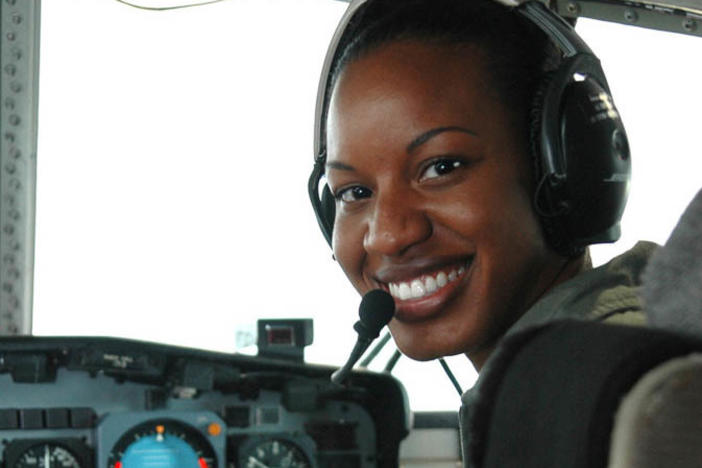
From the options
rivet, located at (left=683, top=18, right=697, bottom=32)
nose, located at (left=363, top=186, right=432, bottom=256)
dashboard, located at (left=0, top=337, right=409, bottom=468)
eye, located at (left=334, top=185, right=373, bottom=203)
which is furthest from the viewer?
rivet, located at (left=683, top=18, right=697, bottom=32)

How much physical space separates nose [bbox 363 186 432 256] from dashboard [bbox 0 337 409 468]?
1.18m

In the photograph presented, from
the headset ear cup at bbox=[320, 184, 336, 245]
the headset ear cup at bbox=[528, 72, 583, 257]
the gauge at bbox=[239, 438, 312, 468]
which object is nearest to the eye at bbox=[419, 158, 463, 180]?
the headset ear cup at bbox=[528, 72, 583, 257]

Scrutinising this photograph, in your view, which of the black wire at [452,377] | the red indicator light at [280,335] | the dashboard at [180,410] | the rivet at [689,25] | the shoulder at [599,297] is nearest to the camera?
the shoulder at [599,297]

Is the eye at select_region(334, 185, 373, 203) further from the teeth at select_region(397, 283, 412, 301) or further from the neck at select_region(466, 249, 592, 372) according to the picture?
the neck at select_region(466, 249, 592, 372)

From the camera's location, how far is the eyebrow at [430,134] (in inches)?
50.9

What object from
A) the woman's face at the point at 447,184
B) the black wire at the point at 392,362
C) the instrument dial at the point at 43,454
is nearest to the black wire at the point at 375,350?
the black wire at the point at 392,362

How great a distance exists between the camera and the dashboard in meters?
2.36

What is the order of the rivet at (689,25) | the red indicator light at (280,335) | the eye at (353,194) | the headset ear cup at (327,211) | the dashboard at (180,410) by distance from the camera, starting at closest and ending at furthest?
the eye at (353,194) < the headset ear cup at (327,211) < the dashboard at (180,410) < the red indicator light at (280,335) < the rivet at (689,25)

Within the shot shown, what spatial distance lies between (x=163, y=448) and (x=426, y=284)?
1.34 m

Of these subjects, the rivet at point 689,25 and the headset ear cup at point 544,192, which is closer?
the headset ear cup at point 544,192

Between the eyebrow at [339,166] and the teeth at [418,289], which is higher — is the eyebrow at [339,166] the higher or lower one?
the higher one

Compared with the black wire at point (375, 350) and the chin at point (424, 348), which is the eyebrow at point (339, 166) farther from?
the black wire at point (375, 350)

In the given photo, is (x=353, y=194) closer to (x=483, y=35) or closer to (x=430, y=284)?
(x=430, y=284)

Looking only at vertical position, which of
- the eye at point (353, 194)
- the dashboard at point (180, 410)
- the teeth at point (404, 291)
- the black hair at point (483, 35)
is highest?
the black hair at point (483, 35)
